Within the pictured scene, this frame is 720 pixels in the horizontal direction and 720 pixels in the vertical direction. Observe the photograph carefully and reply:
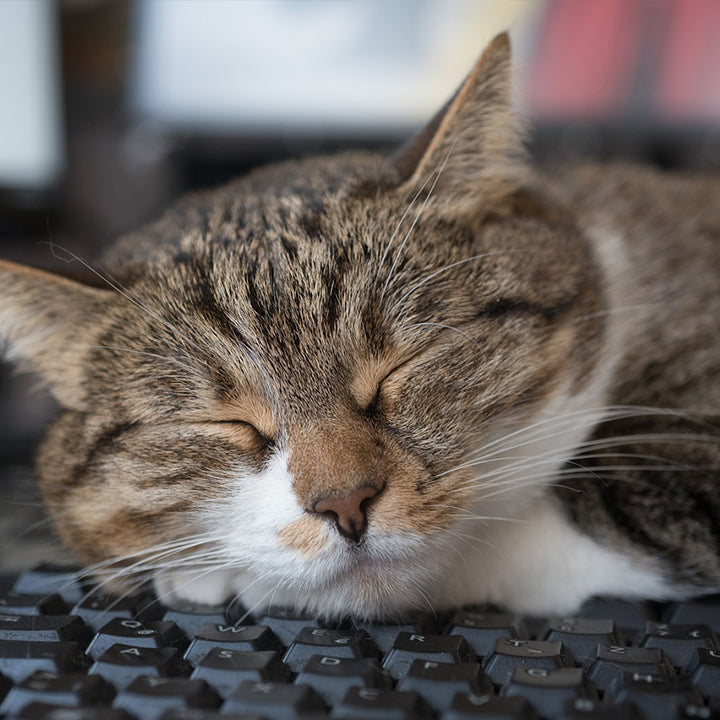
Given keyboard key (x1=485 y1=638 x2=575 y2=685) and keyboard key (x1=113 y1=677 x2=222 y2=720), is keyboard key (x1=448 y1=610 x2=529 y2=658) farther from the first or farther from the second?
keyboard key (x1=113 y1=677 x2=222 y2=720)

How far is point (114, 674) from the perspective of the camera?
2.16ft

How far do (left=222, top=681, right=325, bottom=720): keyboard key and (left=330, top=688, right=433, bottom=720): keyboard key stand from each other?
0.02 meters

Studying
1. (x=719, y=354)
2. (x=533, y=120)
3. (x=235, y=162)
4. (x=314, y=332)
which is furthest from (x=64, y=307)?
(x=533, y=120)

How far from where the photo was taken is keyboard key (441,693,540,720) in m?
0.56

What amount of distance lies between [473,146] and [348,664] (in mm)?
686

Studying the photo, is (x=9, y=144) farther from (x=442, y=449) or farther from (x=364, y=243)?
(x=442, y=449)

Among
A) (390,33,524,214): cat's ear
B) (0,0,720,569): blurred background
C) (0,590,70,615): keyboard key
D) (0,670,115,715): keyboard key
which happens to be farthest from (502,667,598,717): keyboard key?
(0,0,720,569): blurred background

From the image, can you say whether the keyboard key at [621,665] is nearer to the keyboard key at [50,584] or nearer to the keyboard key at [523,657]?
the keyboard key at [523,657]

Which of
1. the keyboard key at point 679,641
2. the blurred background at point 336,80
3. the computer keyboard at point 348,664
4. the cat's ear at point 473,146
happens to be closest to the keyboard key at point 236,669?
the computer keyboard at point 348,664

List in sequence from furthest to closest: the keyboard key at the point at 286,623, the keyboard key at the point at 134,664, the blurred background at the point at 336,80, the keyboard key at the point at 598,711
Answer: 1. the blurred background at the point at 336,80
2. the keyboard key at the point at 286,623
3. the keyboard key at the point at 134,664
4. the keyboard key at the point at 598,711

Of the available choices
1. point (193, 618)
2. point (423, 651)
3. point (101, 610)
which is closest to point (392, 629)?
point (423, 651)

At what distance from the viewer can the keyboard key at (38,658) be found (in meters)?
0.68

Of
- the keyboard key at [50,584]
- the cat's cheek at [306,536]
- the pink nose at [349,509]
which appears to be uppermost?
the pink nose at [349,509]

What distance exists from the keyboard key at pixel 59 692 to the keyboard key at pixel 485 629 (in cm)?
33
